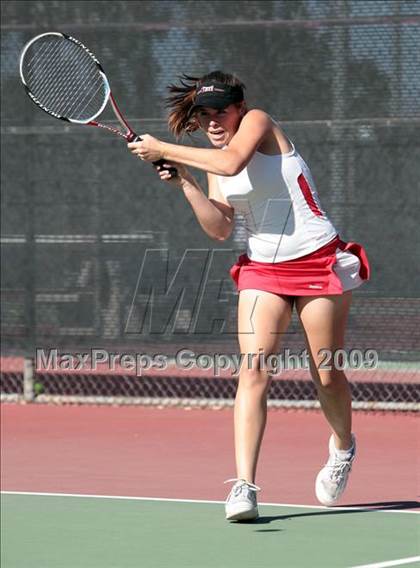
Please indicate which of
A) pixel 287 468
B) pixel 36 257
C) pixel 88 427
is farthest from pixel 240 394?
pixel 36 257

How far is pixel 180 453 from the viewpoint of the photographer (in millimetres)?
7062

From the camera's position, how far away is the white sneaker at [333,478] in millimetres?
5297

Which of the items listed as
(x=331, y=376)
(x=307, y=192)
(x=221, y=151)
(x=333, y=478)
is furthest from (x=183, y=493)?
(x=221, y=151)

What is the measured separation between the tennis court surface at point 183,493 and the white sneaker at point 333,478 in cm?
8

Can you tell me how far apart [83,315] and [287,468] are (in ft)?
7.82

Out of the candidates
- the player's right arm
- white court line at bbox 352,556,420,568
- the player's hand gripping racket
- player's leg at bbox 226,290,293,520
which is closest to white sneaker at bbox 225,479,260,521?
player's leg at bbox 226,290,293,520

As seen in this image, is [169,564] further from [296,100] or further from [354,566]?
[296,100]

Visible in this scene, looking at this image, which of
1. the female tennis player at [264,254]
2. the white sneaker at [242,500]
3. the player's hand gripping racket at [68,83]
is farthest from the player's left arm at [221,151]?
the white sneaker at [242,500]

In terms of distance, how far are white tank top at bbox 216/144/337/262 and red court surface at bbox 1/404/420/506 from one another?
1.20m

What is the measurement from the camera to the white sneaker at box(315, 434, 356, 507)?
17.4ft

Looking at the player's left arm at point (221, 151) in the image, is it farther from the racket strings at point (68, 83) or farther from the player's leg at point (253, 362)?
the racket strings at point (68, 83)

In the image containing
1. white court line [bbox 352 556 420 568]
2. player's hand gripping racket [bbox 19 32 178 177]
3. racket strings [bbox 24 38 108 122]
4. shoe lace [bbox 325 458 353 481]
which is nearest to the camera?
white court line [bbox 352 556 420 568]

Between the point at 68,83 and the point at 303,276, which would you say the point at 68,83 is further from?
the point at 303,276

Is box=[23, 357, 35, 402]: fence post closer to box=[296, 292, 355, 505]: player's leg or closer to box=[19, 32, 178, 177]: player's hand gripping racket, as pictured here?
box=[19, 32, 178, 177]: player's hand gripping racket
